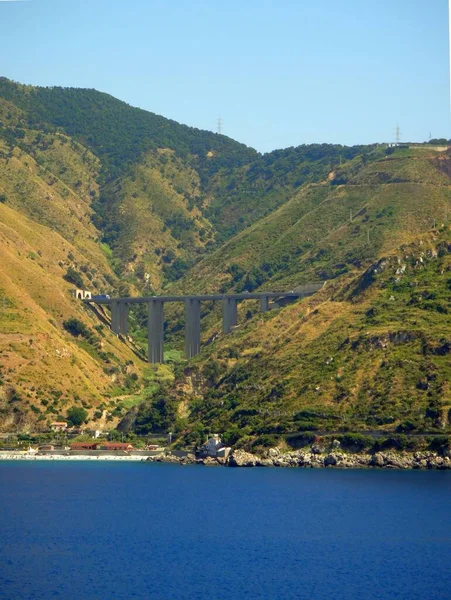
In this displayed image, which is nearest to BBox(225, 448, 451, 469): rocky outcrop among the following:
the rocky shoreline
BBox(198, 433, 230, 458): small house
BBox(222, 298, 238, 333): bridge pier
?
the rocky shoreline

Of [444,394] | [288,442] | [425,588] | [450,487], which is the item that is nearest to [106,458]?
[288,442]

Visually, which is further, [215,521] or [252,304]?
[252,304]

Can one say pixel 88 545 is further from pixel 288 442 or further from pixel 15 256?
pixel 15 256

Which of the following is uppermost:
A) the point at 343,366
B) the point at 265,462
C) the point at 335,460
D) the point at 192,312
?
the point at 192,312

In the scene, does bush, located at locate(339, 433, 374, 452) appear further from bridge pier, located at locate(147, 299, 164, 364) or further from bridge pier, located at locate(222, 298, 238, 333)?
bridge pier, located at locate(147, 299, 164, 364)

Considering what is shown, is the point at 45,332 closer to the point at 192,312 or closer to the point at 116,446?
the point at 116,446

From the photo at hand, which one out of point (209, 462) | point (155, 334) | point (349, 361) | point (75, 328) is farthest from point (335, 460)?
point (155, 334)

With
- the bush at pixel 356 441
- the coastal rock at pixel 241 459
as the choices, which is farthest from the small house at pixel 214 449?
the bush at pixel 356 441
